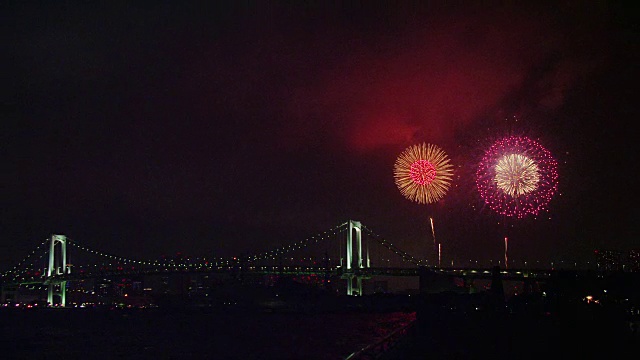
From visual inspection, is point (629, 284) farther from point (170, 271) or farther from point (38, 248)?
point (38, 248)

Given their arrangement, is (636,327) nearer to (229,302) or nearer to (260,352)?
(260,352)

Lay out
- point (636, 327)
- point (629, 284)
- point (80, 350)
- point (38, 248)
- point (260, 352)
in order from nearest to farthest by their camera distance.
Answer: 1. point (636, 327)
2. point (260, 352)
3. point (80, 350)
4. point (629, 284)
5. point (38, 248)

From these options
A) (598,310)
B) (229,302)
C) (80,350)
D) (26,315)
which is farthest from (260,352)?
(229,302)

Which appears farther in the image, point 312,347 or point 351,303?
point 351,303

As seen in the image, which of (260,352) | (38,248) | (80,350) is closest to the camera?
(260,352)

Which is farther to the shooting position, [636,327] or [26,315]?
[26,315]

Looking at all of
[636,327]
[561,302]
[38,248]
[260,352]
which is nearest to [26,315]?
[38,248]

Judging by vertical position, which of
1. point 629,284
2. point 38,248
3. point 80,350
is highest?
point 38,248

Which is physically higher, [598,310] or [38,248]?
[38,248]

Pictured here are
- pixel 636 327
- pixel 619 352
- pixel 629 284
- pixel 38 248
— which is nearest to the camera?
pixel 619 352
